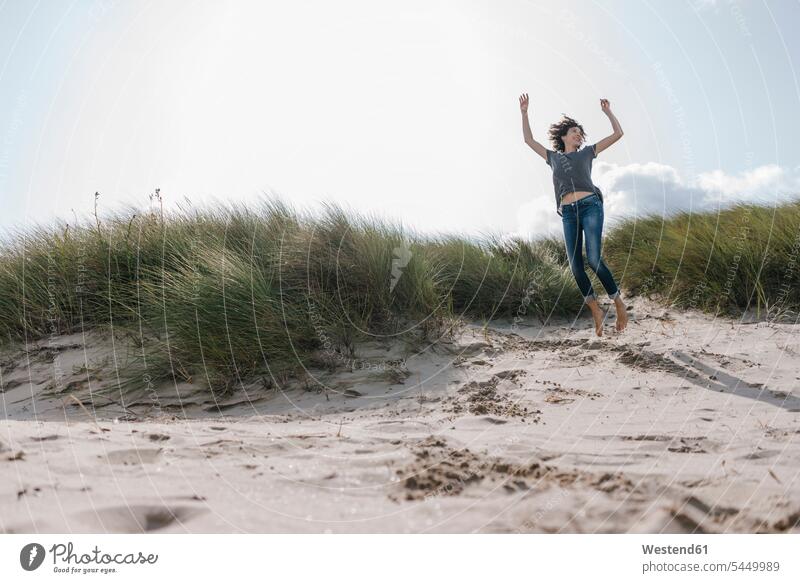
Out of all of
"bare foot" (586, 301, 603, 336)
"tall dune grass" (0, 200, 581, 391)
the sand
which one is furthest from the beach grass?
"bare foot" (586, 301, 603, 336)

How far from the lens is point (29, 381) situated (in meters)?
4.95

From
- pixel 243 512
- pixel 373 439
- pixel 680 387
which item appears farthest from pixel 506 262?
pixel 243 512

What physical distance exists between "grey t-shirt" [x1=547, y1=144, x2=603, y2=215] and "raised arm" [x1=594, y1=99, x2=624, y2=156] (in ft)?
0.18

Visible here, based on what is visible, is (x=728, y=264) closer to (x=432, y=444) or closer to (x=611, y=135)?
(x=611, y=135)

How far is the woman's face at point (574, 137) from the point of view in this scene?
5223 mm

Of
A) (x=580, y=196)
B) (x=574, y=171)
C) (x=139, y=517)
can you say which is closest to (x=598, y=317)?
(x=580, y=196)

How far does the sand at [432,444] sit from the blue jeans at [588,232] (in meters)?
0.71

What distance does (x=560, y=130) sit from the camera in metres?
5.43

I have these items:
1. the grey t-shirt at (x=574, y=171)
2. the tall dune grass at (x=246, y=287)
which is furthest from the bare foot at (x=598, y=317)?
the tall dune grass at (x=246, y=287)

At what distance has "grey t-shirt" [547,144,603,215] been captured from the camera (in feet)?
16.5

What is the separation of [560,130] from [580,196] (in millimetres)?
812

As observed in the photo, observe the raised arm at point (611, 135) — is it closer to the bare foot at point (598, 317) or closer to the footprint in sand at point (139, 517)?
the bare foot at point (598, 317)
